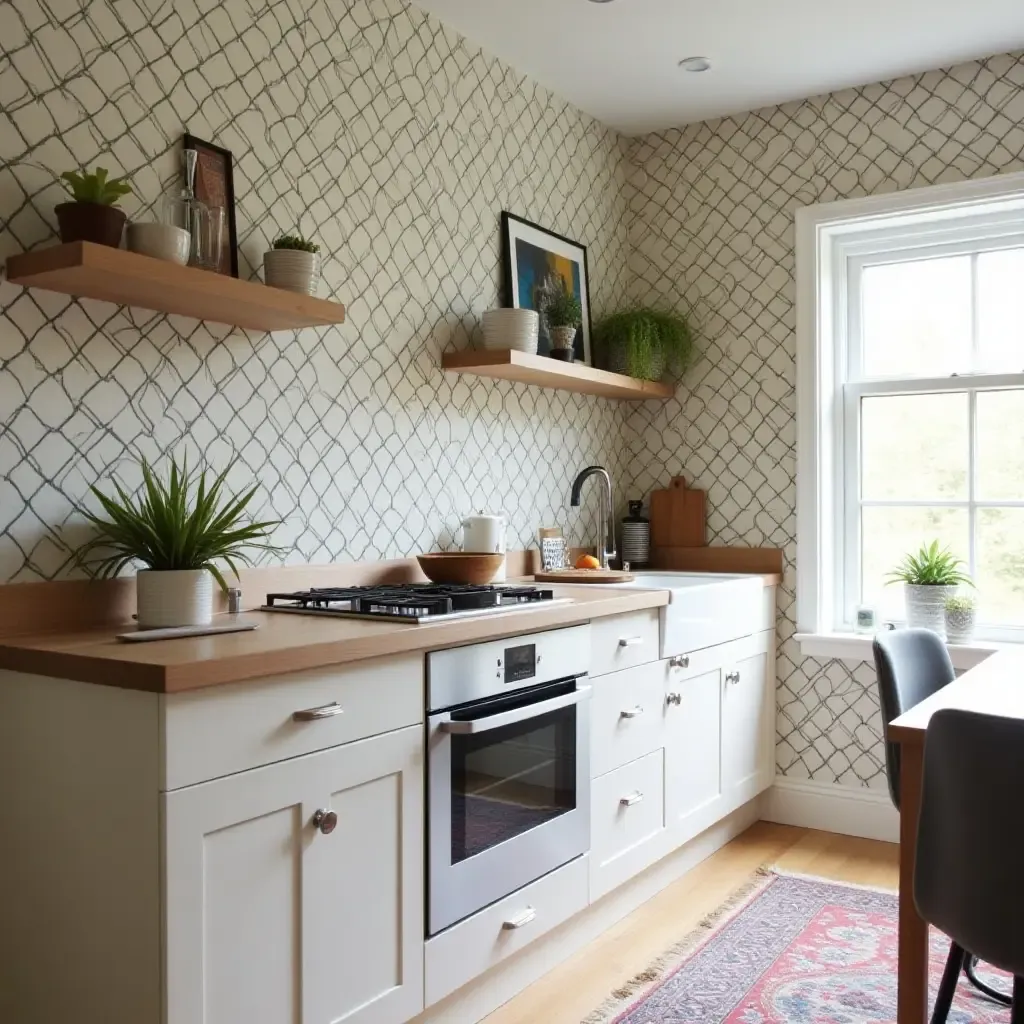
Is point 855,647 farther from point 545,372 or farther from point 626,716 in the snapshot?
point 545,372

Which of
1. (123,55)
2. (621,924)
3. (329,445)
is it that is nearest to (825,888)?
(621,924)

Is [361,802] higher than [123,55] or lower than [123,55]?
lower

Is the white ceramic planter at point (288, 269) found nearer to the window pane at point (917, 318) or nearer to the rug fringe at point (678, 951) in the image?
the rug fringe at point (678, 951)

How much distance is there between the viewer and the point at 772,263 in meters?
A: 3.75

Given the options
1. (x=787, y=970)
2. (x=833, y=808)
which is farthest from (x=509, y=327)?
(x=833, y=808)

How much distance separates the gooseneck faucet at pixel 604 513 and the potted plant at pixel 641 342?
15.4 inches

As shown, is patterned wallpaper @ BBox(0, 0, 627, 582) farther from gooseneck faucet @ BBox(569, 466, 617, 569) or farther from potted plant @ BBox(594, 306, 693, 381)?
potted plant @ BBox(594, 306, 693, 381)

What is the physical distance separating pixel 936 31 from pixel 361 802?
2.84 meters

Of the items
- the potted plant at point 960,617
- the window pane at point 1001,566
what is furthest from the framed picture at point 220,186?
the window pane at point 1001,566

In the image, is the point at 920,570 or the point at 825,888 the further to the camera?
the point at 920,570

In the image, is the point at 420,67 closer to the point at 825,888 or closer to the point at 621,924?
the point at 621,924

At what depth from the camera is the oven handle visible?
6.79ft

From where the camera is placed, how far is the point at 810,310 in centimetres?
364

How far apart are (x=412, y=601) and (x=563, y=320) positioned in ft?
5.07
